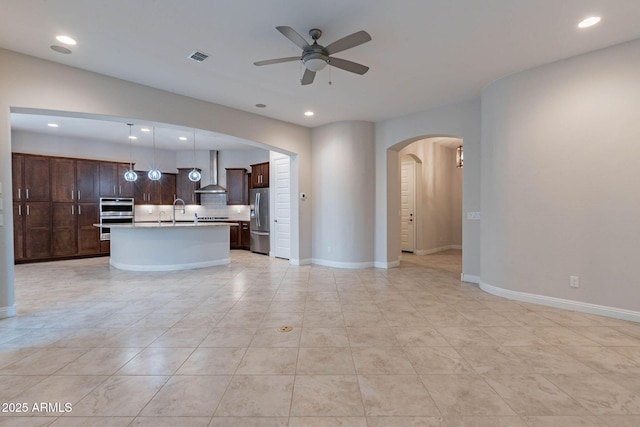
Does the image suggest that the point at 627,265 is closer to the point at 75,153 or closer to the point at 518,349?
the point at 518,349

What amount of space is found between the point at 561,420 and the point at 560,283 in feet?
8.55

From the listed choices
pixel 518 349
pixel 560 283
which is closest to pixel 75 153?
pixel 518 349

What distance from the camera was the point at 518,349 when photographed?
264cm

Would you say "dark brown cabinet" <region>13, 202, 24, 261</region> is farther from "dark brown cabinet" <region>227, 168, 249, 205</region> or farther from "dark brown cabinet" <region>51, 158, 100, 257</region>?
"dark brown cabinet" <region>227, 168, 249, 205</region>

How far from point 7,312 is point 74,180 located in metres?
5.42

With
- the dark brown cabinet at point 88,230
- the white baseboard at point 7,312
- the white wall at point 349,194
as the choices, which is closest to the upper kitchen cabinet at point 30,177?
the dark brown cabinet at point 88,230

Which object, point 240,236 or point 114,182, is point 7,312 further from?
point 240,236

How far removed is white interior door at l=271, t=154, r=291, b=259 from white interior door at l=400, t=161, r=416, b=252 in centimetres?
350

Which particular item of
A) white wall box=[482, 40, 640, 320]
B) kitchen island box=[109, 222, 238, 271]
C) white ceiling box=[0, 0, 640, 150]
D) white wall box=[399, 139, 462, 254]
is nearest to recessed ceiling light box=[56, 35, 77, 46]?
white ceiling box=[0, 0, 640, 150]

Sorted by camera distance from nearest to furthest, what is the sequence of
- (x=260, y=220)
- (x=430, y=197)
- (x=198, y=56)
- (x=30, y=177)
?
1. (x=198, y=56)
2. (x=30, y=177)
3. (x=260, y=220)
4. (x=430, y=197)

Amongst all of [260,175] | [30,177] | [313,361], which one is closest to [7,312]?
[313,361]

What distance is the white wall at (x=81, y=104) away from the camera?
3393 millimetres

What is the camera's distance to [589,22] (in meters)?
2.93

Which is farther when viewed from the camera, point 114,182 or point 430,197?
point 430,197
